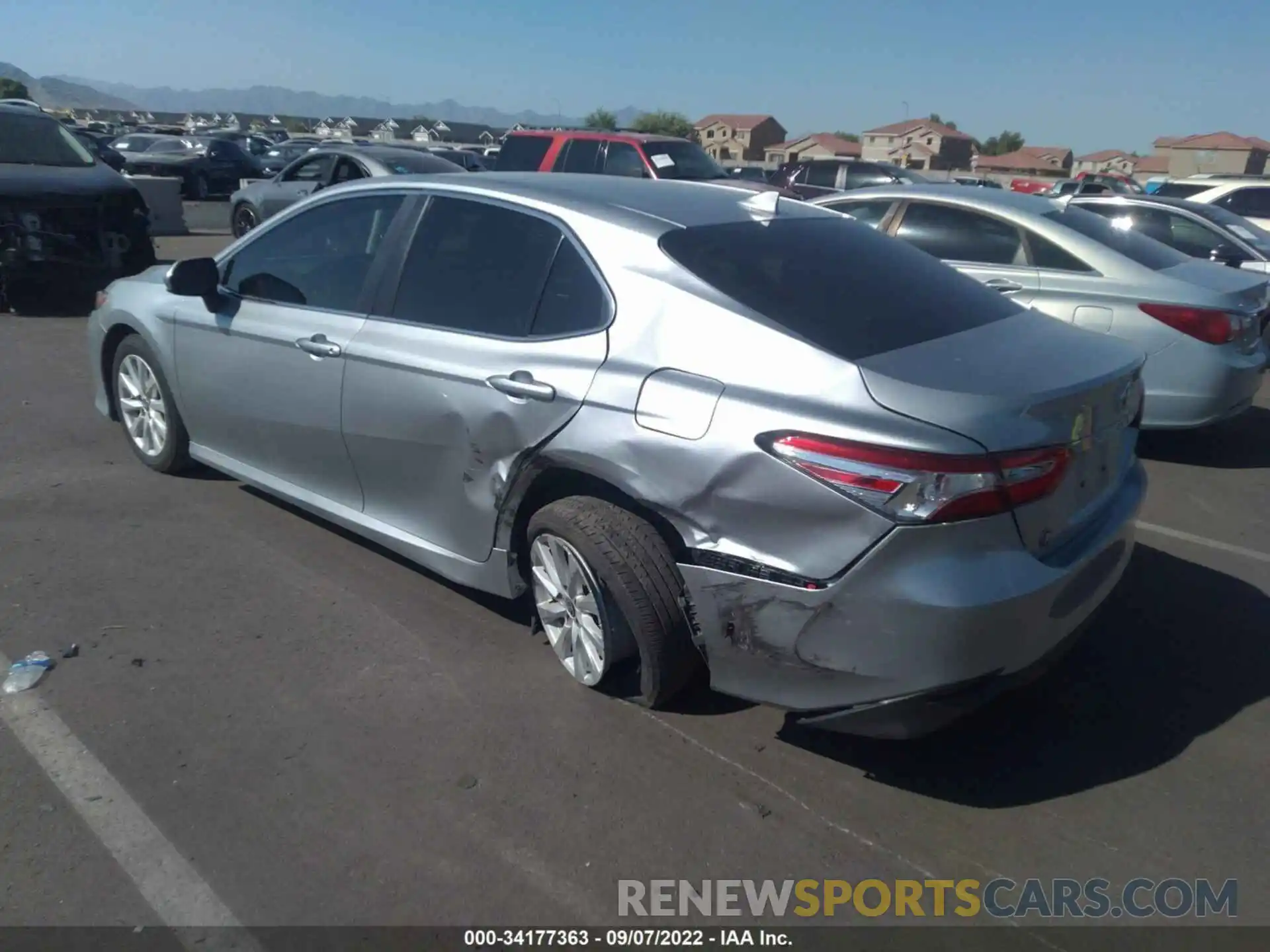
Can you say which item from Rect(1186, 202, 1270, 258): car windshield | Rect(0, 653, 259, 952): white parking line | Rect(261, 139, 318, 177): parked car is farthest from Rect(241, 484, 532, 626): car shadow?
Rect(261, 139, 318, 177): parked car

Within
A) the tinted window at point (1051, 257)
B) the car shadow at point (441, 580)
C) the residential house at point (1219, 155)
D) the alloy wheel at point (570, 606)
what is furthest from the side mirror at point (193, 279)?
the residential house at point (1219, 155)

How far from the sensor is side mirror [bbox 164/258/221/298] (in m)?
4.75

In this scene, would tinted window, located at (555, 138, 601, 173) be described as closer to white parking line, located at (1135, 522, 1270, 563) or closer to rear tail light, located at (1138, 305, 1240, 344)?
rear tail light, located at (1138, 305, 1240, 344)

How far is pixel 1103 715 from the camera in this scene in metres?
3.60

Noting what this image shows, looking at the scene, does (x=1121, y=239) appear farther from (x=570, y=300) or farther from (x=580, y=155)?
(x=580, y=155)

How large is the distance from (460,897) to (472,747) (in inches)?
26.4

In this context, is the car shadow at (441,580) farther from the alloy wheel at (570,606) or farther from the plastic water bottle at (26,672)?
the plastic water bottle at (26,672)

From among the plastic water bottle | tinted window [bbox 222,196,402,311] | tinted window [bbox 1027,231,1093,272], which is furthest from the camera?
tinted window [bbox 1027,231,1093,272]

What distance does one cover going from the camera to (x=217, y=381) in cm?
489

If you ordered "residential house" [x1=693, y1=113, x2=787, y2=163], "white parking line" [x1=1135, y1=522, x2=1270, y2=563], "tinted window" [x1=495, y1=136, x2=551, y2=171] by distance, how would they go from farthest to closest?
1. "residential house" [x1=693, y1=113, x2=787, y2=163]
2. "tinted window" [x1=495, y1=136, x2=551, y2=171]
3. "white parking line" [x1=1135, y1=522, x2=1270, y2=563]

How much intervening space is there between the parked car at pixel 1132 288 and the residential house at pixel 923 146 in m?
61.9

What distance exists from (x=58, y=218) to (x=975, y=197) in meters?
7.90

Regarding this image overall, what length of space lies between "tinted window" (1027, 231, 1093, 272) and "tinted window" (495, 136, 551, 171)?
881 cm

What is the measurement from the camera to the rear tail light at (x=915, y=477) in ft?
8.96
